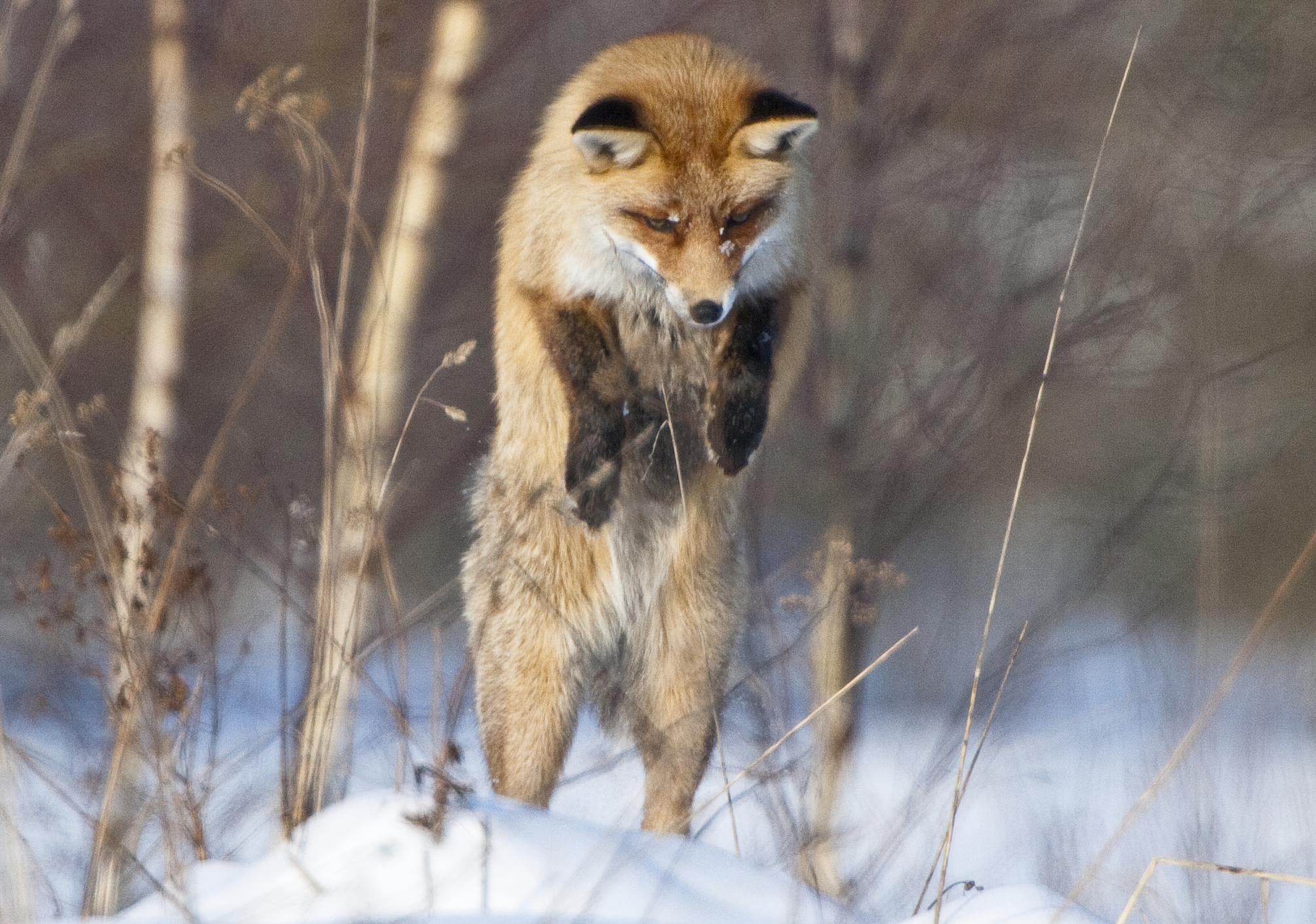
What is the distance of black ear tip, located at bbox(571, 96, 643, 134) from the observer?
12.3ft

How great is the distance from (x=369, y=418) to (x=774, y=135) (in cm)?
170

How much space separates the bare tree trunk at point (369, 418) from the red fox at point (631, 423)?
0.42 m

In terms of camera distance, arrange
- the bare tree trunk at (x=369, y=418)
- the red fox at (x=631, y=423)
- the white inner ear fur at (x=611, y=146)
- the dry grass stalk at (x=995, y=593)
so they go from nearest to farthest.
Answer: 1. the dry grass stalk at (x=995, y=593)
2. the bare tree trunk at (x=369, y=418)
3. the white inner ear fur at (x=611, y=146)
4. the red fox at (x=631, y=423)

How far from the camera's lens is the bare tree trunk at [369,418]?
108 inches

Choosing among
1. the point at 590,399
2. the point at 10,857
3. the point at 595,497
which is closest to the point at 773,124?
the point at 590,399

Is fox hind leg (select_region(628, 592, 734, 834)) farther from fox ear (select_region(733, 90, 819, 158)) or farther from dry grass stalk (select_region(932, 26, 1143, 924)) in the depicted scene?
fox ear (select_region(733, 90, 819, 158))

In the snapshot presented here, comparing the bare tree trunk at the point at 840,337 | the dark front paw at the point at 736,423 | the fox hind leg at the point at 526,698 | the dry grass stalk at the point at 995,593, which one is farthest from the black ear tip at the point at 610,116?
the fox hind leg at the point at 526,698

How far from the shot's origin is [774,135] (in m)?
3.91

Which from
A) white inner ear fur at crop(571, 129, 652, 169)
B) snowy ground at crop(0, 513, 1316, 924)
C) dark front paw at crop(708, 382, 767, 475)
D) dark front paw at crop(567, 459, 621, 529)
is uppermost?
white inner ear fur at crop(571, 129, 652, 169)

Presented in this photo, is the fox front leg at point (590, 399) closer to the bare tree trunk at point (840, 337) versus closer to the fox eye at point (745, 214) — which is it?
the fox eye at point (745, 214)

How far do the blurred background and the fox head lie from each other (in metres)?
0.52

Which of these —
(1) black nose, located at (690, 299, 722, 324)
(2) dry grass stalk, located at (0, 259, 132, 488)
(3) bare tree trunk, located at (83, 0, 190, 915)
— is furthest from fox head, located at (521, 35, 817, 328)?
(2) dry grass stalk, located at (0, 259, 132, 488)

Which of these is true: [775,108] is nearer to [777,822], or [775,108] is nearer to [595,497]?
[595,497]

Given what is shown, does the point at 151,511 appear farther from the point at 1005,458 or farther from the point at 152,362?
the point at 1005,458
